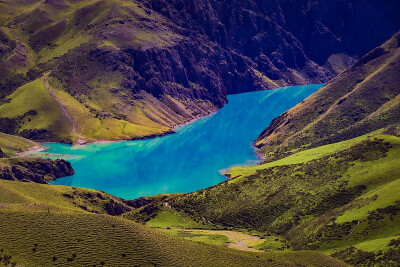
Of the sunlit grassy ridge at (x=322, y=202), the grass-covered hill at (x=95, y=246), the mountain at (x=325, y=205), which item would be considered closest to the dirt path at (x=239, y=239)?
the mountain at (x=325, y=205)

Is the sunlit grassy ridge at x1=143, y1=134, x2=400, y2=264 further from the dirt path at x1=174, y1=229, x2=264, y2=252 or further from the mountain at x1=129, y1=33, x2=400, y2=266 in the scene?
the dirt path at x1=174, y1=229, x2=264, y2=252

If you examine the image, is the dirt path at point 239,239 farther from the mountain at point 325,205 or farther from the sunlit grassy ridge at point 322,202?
the sunlit grassy ridge at point 322,202

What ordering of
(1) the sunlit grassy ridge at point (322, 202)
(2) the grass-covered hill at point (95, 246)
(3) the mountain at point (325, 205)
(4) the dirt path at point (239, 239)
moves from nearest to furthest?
(2) the grass-covered hill at point (95, 246) → (3) the mountain at point (325, 205) → (1) the sunlit grassy ridge at point (322, 202) → (4) the dirt path at point (239, 239)

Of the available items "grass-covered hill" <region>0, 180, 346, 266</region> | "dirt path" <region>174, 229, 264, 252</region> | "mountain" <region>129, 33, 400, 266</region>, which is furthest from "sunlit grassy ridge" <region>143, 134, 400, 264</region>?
"grass-covered hill" <region>0, 180, 346, 266</region>

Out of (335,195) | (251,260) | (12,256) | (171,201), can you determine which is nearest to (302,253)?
(251,260)

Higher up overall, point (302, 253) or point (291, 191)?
point (291, 191)

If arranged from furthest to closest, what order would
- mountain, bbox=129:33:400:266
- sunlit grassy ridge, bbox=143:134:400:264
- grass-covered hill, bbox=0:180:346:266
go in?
sunlit grassy ridge, bbox=143:134:400:264
mountain, bbox=129:33:400:266
grass-covered hill, bbox=0:180:346:266

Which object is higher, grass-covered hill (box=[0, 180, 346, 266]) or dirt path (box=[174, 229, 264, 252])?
dirt path (box=[174, 229, 264, 252])

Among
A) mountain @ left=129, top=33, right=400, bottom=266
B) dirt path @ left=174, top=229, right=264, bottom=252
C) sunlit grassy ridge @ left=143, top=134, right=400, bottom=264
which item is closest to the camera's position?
mountain @ left=129, top=33, right=400, bottom=266

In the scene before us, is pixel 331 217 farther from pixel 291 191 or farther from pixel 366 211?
pixel 291 191
